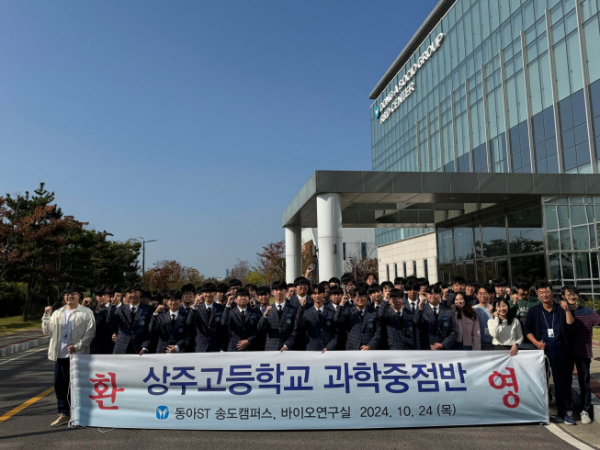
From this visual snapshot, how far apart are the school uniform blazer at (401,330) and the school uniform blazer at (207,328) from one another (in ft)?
7.76

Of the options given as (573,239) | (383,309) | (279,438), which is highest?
(573,239)

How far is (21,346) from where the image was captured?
14758 mm

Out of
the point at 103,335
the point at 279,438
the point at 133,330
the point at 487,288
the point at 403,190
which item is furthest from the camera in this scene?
the point at 403,190

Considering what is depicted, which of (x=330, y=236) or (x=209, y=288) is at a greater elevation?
(x=330, y=236)

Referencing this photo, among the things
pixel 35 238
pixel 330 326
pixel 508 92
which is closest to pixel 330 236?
pixel 330 326

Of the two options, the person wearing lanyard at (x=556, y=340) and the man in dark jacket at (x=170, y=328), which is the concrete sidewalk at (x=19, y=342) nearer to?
the man in dark jacket at (x=170, y=328)

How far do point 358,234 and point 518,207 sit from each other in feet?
144

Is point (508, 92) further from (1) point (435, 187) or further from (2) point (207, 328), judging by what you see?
(2) point (207, 328)

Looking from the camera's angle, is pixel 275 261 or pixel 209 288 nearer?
pixel 209 288

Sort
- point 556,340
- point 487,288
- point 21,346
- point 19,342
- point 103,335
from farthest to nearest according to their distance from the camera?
point 19,342, point 21,346, point 487,288, point 103,335, point 556,340

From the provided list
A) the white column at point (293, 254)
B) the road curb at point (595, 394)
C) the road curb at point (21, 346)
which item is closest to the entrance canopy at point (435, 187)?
the white column at point (293, 254)

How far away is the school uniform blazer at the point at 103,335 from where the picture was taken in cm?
693

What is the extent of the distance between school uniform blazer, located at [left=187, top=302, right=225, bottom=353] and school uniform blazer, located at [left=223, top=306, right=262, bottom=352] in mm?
185

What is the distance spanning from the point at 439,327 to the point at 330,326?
4.93 ft
